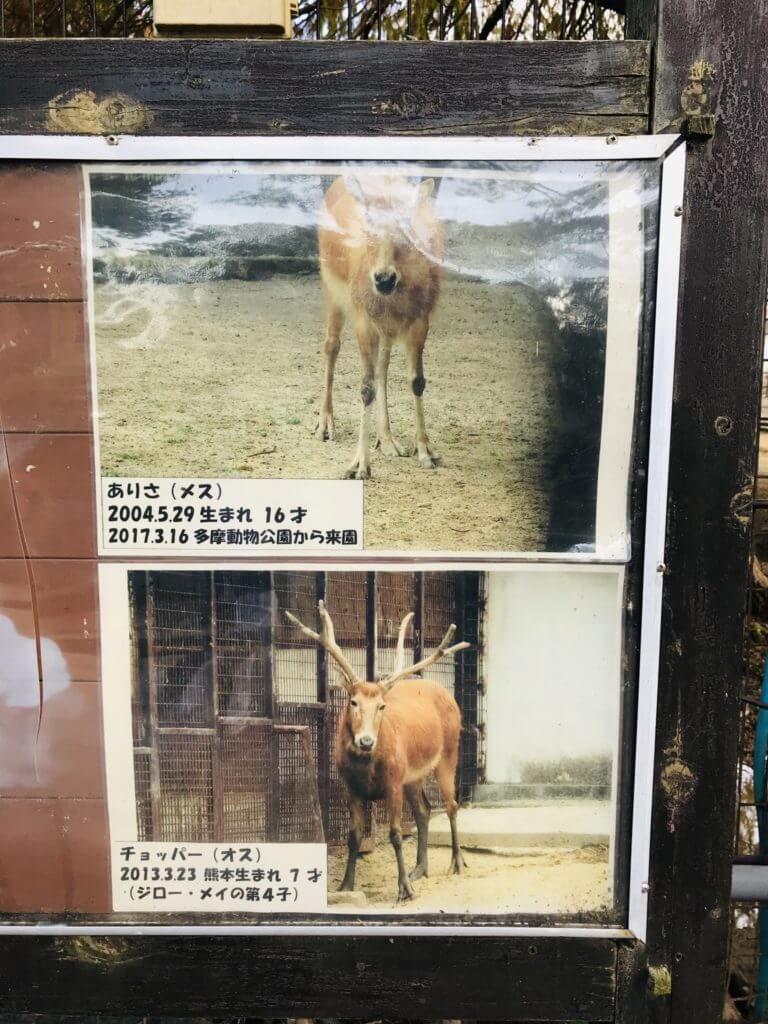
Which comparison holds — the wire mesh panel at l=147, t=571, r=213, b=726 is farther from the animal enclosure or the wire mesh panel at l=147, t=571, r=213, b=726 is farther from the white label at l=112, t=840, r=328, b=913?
the white label at l=112, t=840, r=328, b=913

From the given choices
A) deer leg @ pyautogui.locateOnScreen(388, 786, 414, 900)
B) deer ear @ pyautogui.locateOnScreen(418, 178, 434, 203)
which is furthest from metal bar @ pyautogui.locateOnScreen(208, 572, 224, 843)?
deer ear @ pyautogui.locateOnScreen(418, 178, 434, 203)

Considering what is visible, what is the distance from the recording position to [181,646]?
1963 mm

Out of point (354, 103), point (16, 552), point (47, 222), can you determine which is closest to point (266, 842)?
point (16, 552)

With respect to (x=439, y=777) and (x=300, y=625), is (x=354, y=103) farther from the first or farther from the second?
(x=439, y=777)

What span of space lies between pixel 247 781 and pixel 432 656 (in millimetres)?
648

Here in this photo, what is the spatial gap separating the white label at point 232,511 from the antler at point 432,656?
38 centimetres

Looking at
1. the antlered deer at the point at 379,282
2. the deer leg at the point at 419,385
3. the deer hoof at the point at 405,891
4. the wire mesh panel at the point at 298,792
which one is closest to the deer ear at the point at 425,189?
the antlered deer at the point at 379,282

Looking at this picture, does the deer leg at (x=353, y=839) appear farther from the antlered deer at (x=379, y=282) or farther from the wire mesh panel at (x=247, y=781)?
the antlered deer at (x=379, y=282)

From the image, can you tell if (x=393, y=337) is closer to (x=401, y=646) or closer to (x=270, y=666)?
(x=401, y=646)

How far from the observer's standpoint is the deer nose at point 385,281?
1.87m

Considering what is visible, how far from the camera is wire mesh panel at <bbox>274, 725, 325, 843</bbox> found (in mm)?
2004

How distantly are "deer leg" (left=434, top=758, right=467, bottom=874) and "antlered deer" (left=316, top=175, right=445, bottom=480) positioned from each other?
0.87 m

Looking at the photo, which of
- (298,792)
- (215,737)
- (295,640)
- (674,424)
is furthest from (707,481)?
(215,737)

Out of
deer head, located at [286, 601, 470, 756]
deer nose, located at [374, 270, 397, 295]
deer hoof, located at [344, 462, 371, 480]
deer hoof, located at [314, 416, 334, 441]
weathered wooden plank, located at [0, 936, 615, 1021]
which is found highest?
deer nose, located at [374, 270, 397, 295]
